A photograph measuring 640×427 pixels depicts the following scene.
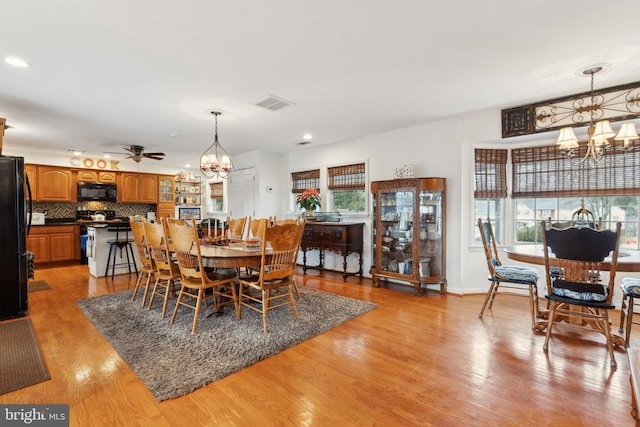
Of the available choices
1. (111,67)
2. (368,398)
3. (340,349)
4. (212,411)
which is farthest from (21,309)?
(368,398)

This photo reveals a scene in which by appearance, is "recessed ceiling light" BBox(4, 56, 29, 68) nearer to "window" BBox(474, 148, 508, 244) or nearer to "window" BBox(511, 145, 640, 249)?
"window" BBox(474, 148, 508, 244)

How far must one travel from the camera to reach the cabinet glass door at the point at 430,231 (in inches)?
170

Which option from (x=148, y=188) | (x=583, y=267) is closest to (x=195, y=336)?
(x=583, y=267)

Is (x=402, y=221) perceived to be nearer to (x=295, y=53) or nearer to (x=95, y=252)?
(x=295, y=53)

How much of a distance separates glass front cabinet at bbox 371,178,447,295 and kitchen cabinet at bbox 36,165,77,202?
6967 mm

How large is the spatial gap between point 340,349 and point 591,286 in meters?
2.13

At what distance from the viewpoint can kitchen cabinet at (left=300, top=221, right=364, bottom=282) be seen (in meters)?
5.04

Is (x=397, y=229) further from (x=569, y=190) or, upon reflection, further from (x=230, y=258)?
(x=230, y=258)

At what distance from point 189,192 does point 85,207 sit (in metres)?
2.52

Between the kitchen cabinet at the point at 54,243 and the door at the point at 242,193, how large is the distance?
3.35 metres

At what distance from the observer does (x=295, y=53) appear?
8.25 feet

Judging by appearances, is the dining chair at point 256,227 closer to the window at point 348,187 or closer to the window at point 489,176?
the window at point 348,187

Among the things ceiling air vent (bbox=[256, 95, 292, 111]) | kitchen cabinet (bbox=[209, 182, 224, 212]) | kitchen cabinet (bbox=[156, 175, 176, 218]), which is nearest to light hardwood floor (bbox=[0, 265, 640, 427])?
ceiling air vent (bbox=[256, 95, 292, 111])

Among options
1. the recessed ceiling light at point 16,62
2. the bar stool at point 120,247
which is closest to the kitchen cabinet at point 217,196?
the bar stool at point 120,247
